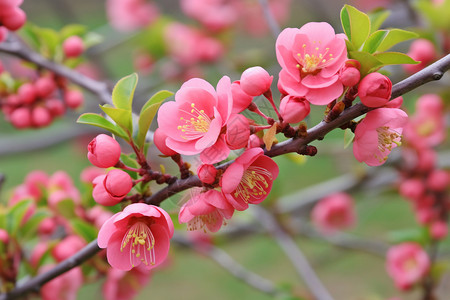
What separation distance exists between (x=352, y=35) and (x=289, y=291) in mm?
905

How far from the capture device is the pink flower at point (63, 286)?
3.03 ft

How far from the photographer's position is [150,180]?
2.00 feet

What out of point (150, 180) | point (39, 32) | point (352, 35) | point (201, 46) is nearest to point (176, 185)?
point (150, 180)

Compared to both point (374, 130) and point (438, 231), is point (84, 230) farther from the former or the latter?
point (438, 231)

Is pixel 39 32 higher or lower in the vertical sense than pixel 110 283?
higher

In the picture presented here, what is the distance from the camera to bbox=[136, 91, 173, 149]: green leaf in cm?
58

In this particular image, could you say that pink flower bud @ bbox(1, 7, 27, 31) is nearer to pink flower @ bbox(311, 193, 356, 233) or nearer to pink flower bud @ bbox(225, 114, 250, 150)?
pink flower bud @ bbox(225, 114, 250, 150)

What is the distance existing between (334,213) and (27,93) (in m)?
1.39

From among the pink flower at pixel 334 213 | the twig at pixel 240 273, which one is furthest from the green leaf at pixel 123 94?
the pink flower at pixel 334 213

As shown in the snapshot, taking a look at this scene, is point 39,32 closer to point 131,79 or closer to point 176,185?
point 131,79

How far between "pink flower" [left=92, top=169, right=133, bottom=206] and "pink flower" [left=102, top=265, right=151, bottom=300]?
489mm

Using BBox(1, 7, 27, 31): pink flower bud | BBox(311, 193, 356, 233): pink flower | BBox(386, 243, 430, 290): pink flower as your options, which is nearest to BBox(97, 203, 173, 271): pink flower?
BBox(1, 7, 27, 31): pink flower bud

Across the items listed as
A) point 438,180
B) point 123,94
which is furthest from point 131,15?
point 123,94

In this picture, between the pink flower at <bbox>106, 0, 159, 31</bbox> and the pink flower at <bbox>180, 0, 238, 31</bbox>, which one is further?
the pink flower at <bbox>106, 0, 159, 31</bbox>
